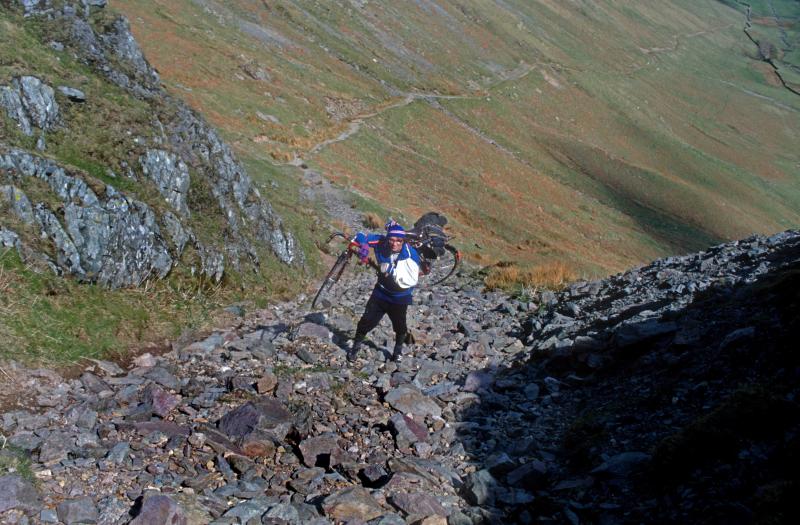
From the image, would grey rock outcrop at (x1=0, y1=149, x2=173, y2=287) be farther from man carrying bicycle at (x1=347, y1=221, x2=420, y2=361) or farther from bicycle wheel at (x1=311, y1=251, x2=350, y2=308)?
man carrying bicycle at (x1=347, y1=221, x2=420, y2=361)

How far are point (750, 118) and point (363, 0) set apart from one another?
87356 mm

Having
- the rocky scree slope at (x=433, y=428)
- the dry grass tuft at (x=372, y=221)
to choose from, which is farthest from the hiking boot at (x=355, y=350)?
the dry grass tuft at (x=372, y=221)

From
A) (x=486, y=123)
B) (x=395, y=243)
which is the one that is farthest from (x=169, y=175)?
(x=486, y=123)

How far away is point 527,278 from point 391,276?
33.1ft

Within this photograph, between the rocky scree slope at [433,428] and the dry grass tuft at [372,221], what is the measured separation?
47.3 ft

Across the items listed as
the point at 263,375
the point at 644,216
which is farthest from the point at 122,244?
the point at 644,216

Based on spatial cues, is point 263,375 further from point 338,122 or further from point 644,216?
point 644,216

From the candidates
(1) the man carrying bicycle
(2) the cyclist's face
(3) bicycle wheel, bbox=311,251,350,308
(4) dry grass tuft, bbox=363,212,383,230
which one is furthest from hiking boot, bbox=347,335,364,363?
(4) dry grass tuft, bbox=363,212,383,230

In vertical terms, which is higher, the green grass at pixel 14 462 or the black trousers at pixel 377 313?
the black trousers at pixel 377 313

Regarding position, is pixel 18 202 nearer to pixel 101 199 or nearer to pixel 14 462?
pixel 101 199

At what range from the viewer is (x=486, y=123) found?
73062 mm

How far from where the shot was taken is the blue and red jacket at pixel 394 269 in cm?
1149

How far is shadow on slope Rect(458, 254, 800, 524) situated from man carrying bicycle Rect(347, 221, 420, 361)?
2193mm

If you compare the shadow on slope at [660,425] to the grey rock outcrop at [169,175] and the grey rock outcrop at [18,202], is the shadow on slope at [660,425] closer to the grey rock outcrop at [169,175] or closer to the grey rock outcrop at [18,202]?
the grey rock outcrop at [169,175]
